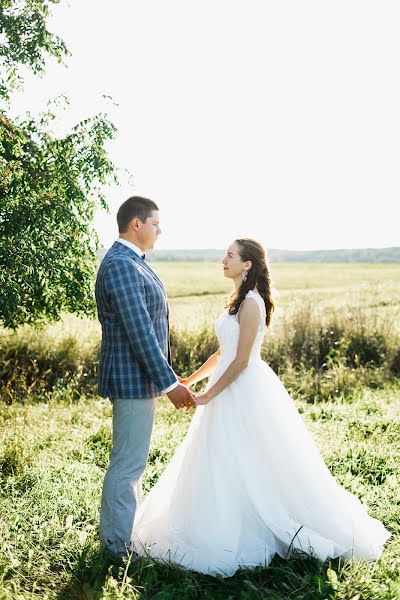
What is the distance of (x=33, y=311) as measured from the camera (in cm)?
761

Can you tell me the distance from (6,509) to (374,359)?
8590 mm

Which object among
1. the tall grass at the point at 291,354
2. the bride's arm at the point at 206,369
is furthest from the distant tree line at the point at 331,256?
the bride's arm at the point at 206,369

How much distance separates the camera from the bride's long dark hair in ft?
15.4

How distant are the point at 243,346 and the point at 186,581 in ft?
5.31

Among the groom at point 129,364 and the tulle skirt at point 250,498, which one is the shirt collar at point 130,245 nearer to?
the groom at point 129,364

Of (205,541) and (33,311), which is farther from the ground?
(33,311)

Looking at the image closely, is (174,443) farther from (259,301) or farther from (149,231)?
(149,231)

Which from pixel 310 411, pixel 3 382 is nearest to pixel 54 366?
pixel 3 382

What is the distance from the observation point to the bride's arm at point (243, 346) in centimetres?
455

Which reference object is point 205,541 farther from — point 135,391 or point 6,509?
point 6,509

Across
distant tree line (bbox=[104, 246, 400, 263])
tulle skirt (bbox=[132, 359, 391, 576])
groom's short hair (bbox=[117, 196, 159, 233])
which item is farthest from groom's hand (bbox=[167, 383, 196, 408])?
distant tree line (bbox=[104, 246, 400, 263])

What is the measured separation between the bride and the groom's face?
22.6 inches

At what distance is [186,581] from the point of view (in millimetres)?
4098

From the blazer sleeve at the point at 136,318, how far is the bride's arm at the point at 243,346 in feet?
1.34
